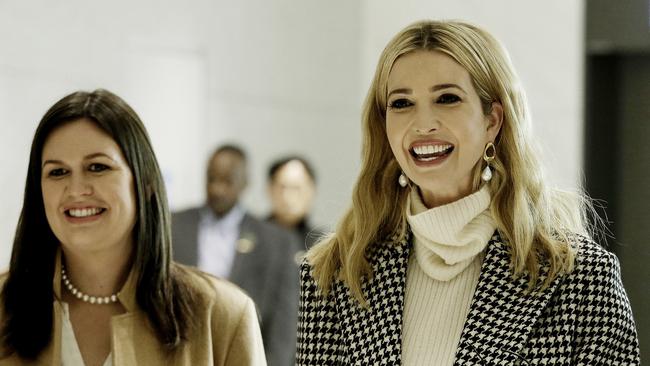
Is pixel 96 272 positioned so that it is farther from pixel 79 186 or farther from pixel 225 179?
pixel 225 179

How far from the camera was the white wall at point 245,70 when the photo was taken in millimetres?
7477

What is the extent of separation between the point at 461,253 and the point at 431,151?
0.25m

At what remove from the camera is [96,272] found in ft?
10.0

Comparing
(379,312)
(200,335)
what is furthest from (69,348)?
(379,312)

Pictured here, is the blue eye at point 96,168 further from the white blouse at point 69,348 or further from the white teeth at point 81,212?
the white blouse at point 69,348

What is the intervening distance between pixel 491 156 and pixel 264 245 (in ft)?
12.8

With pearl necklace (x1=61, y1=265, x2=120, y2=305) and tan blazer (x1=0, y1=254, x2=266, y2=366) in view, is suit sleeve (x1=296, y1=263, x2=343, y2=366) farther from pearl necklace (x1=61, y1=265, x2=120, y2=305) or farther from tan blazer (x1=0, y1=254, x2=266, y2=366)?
pearl necklace (x1=61, y1=265, x2=120, y2=305)

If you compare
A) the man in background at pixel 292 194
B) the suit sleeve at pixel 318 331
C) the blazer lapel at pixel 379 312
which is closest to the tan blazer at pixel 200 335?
the suit sleeve at pixel 318 331

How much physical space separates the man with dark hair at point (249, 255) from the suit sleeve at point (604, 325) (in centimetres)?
389

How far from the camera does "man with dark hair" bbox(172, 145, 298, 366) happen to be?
6.42 metres

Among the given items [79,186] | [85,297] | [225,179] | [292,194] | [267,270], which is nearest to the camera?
[79,186]

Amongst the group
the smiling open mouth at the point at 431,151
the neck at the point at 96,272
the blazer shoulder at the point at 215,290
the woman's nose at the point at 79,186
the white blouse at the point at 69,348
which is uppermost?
the smiling open mouth at the point at 431,151

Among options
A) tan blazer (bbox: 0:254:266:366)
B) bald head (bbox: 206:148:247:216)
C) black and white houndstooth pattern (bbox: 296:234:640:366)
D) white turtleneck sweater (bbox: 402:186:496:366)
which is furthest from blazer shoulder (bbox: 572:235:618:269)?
bald head (bbox: 206:148:247:216)

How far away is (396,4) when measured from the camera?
9031 mm
